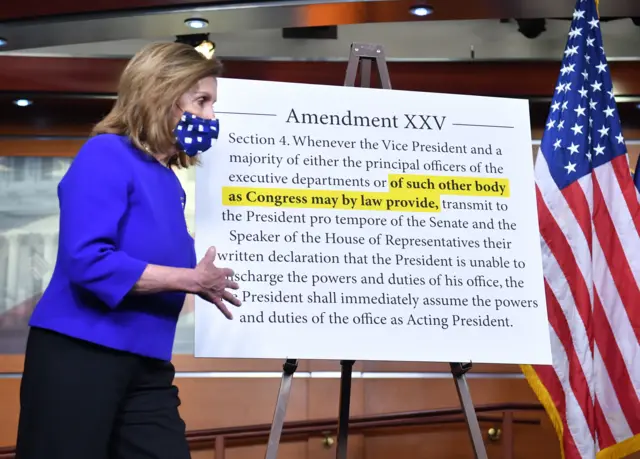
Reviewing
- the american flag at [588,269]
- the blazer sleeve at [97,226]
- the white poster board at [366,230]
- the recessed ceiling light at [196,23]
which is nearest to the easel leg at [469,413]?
the white poster board at [366,230]

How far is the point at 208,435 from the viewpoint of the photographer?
4441mm

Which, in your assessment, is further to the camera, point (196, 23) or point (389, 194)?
point (196, 23)

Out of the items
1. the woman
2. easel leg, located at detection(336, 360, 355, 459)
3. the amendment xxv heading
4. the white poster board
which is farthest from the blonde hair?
easel leg, located at detection(336, 360, 355, 459)

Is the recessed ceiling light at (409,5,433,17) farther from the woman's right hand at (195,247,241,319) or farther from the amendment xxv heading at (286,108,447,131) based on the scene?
the woman's right hand at (195,247,241,319)

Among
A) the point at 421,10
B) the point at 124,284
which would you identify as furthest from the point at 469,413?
the point at 421,10

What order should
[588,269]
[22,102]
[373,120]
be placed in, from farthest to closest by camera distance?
1. [22,102]
2. [588,269]
3. [373,120]

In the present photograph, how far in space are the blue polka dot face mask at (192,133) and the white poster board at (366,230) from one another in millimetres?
678

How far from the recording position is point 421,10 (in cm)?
417

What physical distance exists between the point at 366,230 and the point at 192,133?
0.90 meters

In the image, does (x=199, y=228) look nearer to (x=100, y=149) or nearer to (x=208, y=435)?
(x=100, y=149)

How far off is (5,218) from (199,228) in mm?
2931

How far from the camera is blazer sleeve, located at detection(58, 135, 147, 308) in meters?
1.72

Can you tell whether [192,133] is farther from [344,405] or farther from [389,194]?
[344,405]

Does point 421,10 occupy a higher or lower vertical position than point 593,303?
higher
